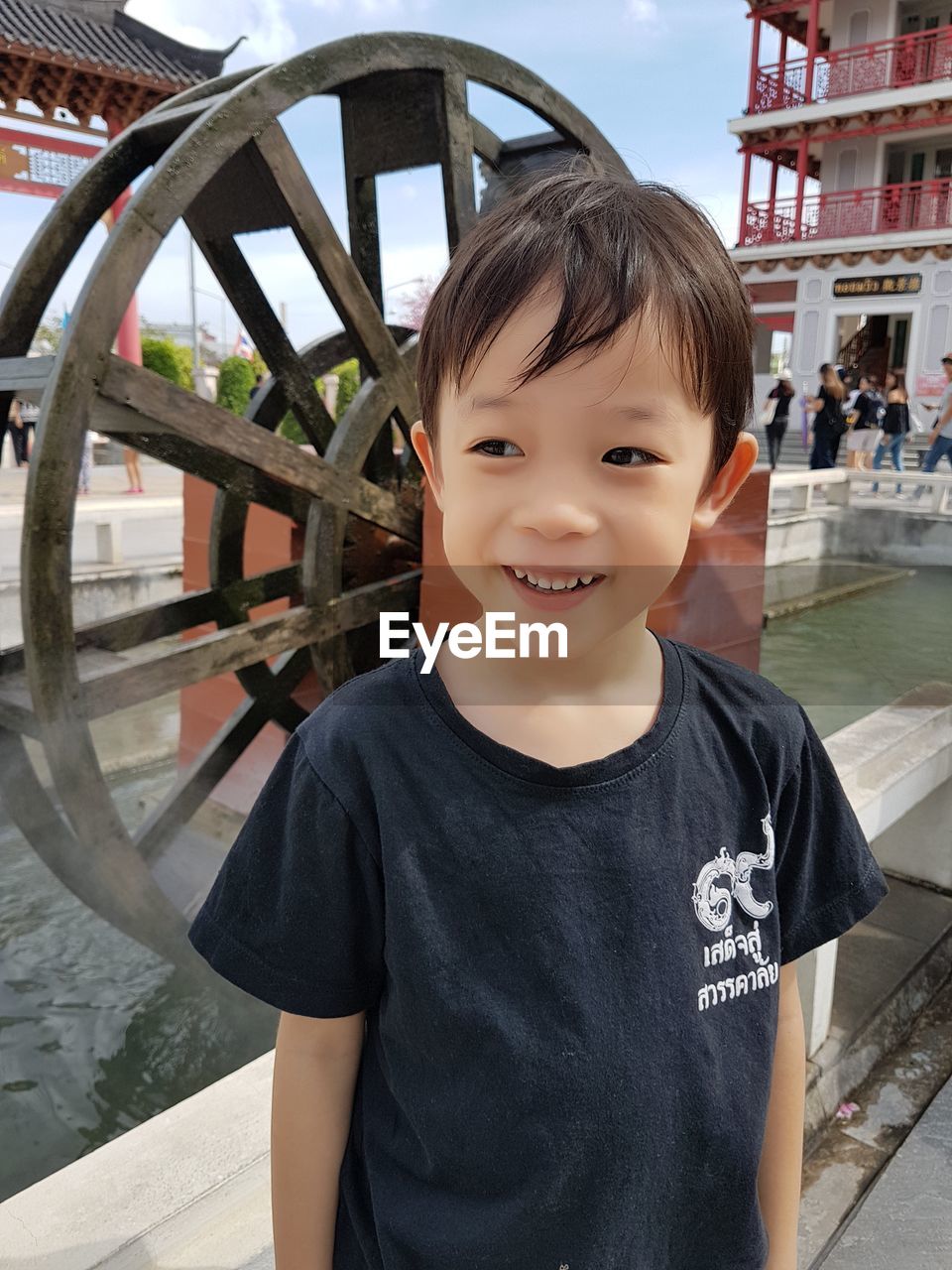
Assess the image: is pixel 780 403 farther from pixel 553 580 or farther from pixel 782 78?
pixel 553 580

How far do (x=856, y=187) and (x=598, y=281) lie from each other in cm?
1859

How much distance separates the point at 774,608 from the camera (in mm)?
8609

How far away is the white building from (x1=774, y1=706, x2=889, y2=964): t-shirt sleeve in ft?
38.7

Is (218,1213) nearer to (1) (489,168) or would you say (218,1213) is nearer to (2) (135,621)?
(2) (135,621)

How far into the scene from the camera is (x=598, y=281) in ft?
2.20

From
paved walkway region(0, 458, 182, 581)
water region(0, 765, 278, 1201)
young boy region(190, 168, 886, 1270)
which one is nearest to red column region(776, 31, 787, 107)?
paved walkway region(0, 458, 182, 581)

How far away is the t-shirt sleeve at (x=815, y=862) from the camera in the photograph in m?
0.85

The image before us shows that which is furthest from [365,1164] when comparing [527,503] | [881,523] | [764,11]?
[764,11]

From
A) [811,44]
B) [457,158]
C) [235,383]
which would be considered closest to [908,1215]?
[457,158]

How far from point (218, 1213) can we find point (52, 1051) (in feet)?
7.24

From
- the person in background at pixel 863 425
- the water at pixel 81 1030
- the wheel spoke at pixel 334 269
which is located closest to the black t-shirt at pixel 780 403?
the person in background at pixel 863 425

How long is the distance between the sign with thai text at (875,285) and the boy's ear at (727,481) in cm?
1349

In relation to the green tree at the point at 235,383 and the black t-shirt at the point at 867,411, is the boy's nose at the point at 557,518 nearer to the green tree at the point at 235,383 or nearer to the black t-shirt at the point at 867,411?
the black t-shirt at the point at 867,411

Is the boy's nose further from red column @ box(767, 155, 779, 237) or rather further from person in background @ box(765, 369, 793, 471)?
red column @ box(767, 155, 779, 237)
